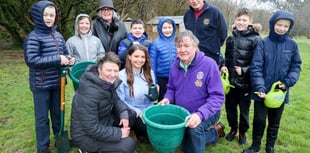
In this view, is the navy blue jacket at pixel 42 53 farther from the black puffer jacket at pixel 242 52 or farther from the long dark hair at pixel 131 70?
the black puffer jacket at pixel 242 52

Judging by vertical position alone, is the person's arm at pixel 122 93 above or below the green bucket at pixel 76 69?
below

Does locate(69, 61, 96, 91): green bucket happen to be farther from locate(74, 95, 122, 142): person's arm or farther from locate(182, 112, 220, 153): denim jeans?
locate(182, 112, 220, 153): denim jeans

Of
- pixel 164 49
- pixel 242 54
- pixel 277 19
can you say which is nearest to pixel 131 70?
pixel 164 49

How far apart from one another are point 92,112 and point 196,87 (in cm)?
108

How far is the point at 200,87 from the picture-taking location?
2670mm

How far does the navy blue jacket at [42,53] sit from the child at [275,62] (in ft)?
7.29

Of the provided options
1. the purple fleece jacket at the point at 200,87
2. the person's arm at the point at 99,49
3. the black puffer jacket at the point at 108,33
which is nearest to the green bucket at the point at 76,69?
the person's arm at the point at 99,49

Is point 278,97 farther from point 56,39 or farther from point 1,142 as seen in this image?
point 1,142

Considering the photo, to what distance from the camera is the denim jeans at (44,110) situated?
289 cm

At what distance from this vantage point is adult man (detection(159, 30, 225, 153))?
2547 mm

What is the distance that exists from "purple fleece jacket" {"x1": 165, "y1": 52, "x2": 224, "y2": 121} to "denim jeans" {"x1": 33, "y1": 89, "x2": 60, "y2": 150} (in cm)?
145

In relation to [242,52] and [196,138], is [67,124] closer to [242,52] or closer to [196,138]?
[196,138]

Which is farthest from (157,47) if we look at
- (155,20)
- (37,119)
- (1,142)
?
(155,20)

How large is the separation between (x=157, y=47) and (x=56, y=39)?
1.27 metres
